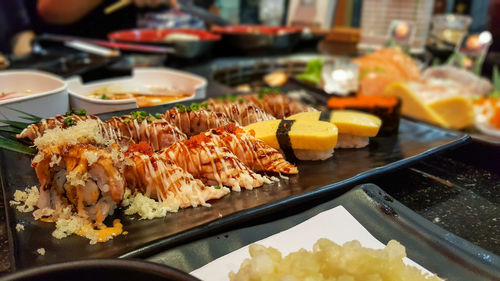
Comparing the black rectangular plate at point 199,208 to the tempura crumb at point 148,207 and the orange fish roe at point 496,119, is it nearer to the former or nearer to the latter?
the tempura crumb at point 148,207

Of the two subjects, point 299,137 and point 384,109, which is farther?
point 384,109

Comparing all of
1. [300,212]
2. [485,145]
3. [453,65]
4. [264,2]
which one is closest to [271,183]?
[300,212]

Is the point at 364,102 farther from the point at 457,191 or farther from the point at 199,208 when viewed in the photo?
the point at 199,208

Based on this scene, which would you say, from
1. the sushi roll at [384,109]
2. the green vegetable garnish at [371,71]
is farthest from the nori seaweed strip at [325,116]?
the green vegetable garnish at [371,71]

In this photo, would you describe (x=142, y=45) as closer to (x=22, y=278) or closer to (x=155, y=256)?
(x=155, y=256)

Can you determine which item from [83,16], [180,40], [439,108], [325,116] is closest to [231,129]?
[325,116]

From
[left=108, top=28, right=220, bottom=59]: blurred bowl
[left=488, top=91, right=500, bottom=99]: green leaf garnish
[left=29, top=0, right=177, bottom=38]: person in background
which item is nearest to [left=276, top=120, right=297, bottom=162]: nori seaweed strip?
[left=108, top=28, right=220, bottom=59]: blurred bowl

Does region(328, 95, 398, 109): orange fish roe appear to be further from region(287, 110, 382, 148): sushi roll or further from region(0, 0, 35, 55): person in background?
region(0, 0, 35, 55): person in background
